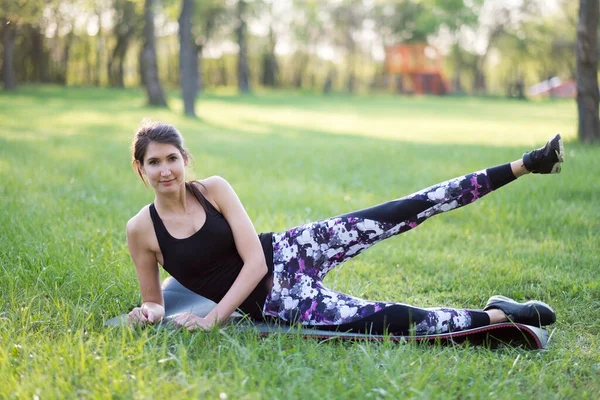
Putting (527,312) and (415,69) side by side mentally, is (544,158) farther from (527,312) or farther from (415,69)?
(415,69)

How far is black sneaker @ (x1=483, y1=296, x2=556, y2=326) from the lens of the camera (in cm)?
334

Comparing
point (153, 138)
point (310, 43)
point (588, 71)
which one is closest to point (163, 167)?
point (153, 138)

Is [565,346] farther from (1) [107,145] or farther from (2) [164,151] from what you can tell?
(1) [107,145]

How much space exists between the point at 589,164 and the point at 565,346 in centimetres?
579

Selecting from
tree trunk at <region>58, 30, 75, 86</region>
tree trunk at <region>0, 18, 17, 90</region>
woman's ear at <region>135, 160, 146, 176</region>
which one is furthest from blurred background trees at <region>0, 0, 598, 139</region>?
woman's ear at <region>135, 160, 146, 176</region>

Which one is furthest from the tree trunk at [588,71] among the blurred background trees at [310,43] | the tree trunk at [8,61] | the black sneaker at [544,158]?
the blurred background trees at [310,43]

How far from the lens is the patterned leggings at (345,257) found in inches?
127

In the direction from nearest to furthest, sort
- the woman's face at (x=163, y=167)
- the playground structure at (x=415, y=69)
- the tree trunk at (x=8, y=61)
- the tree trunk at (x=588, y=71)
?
the woman's face at (x=163, y=167) < the tree trunk at (x=588, y=71) < the tree trunk at (x=8, y=61) < the playground structure at (x=415, y=69)

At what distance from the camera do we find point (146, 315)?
333cm

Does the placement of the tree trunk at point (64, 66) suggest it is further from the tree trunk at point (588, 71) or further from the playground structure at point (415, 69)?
the tree trunk at point (588, 71)

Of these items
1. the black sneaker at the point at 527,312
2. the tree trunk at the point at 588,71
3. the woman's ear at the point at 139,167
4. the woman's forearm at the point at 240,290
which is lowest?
the black sneaker at the point at 527,312

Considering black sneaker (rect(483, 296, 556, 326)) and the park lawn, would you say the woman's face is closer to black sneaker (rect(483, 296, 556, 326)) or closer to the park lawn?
the park lawn

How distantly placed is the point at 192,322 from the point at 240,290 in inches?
11.6

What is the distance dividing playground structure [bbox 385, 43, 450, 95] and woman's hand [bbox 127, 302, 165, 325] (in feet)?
160
